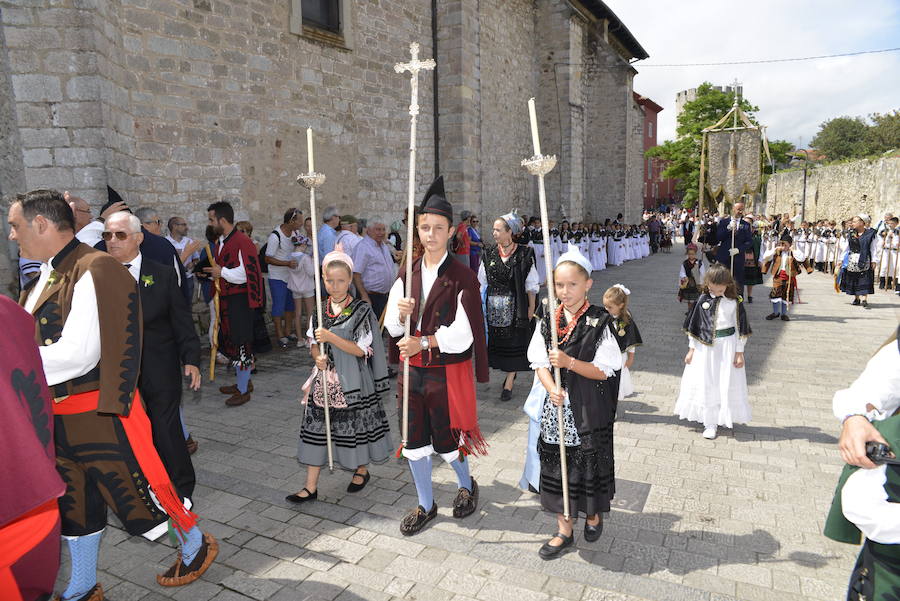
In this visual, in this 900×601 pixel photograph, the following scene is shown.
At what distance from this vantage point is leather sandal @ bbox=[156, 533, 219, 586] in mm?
3195

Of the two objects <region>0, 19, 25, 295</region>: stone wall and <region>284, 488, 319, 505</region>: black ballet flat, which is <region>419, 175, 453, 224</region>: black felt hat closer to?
<region>284, 488, 319, 505</region>: black ballet flat

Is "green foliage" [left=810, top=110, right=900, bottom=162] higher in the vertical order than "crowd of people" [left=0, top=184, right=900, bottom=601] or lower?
higher

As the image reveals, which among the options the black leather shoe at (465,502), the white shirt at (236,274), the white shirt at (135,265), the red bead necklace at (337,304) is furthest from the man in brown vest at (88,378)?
the white shirt at (236,274)

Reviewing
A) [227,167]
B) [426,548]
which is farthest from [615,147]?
[426,548]

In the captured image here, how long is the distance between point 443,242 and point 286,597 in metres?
2.19

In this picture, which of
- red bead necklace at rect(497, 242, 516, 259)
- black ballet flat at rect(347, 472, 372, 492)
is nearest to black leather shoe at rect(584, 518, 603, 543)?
black ballet flat at rect(347, 472, 372, 492)

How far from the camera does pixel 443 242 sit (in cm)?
360

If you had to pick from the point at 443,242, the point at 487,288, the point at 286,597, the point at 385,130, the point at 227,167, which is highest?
the point at 385,130

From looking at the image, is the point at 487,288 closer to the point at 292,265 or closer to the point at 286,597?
the point at 292,265

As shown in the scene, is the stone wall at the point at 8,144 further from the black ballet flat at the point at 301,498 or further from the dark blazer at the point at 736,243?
the dark blazer at the point at 736,243

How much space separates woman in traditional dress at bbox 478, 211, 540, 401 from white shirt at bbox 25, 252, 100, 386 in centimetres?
407

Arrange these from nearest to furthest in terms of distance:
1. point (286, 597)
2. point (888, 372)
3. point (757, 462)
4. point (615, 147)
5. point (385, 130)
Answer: point (888, 372) → point (286, 597) → point (757, 462) → point (385, 130) → point (615, 147)

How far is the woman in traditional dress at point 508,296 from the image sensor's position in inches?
239

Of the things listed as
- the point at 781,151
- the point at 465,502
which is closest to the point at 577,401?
the point at 465,502
